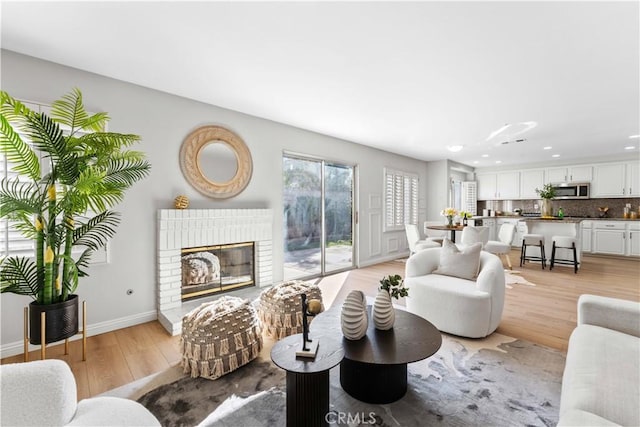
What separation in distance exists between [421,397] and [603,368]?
3.11 feet

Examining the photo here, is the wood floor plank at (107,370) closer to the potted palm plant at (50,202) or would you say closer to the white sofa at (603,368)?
the potted palm plant at (50,202)

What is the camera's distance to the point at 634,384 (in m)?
1.24

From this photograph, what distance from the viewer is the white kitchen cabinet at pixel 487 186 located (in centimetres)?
851

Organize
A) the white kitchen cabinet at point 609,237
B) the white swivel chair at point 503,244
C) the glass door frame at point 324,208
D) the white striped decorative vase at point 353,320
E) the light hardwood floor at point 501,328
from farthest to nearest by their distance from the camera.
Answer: the white kitchen cabinet at point 609,237
the white swivel chair at point 503,244
the glass door frame at point 324,208
the light hardwood floor at point 501,328
the white striped decorative vase at point 353,320

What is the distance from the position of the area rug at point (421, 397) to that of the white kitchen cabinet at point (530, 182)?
23.0 feet

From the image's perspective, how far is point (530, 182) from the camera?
7.89 metres

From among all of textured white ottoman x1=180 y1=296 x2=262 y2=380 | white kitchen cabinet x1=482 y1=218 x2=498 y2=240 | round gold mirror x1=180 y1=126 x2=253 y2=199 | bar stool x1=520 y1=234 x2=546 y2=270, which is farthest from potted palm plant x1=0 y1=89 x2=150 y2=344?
white kitchen cabinet x1=482 y1=218 x2=498 y2=240

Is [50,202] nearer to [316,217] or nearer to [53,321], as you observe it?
[53,321]

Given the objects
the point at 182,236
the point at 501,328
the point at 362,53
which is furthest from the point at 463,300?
the point at 182,236

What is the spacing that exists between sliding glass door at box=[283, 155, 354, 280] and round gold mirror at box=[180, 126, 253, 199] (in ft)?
2.68

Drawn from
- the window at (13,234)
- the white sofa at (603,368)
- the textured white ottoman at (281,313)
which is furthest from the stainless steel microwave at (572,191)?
the window at (13,234)

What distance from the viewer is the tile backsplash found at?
22.8 feet

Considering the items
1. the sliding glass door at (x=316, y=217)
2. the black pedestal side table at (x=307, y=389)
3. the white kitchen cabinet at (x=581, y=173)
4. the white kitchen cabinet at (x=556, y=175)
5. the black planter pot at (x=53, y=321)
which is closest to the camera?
the black pedestal side table at (x=307, y=389)

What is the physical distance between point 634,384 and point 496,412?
27.7 inches
